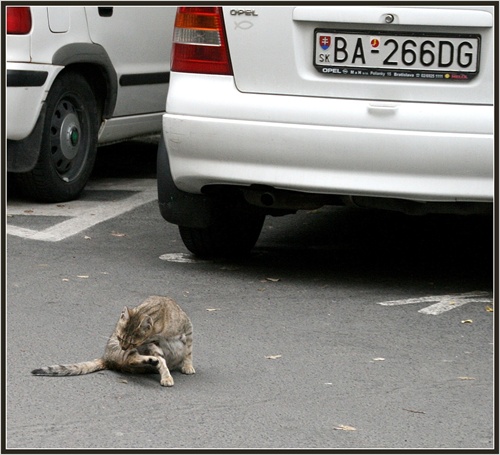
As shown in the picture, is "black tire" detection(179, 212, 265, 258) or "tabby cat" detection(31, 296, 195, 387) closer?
"tabby cat" detection(31, 296, 195, 387)

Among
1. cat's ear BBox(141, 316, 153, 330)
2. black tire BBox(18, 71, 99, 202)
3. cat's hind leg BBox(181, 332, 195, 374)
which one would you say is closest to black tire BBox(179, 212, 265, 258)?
cat's hind leg BBox(181, 332, 195, 374)

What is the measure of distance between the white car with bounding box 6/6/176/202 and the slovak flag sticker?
268 cm

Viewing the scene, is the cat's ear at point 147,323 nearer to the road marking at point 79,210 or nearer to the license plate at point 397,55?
the license plate at point 397,55

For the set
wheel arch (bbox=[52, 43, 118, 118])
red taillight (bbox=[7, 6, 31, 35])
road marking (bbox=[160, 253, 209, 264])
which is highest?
red taillight (bbox=[7, 6, 31, 35])

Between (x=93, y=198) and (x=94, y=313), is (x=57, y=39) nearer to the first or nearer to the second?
(x=93, y=198)

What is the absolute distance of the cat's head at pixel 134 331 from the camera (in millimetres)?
4938

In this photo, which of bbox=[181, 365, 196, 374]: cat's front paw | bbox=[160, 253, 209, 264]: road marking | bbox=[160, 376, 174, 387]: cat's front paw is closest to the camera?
bbox=[160, 376, 174, 387]: cat's front paw

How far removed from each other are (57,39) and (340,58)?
2896 millimetres

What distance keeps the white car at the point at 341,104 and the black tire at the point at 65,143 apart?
2352 millimetres

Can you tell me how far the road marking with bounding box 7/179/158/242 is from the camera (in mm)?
7719

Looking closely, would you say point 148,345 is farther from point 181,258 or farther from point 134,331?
point 181,258

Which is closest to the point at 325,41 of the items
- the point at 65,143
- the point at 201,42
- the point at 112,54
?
the point at 201,42

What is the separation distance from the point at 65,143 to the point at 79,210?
0.51m

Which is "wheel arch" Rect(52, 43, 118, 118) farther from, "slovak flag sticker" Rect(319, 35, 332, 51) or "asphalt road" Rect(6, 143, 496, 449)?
"slovak flag sticker" Rect(319, 35, 332, 51)
